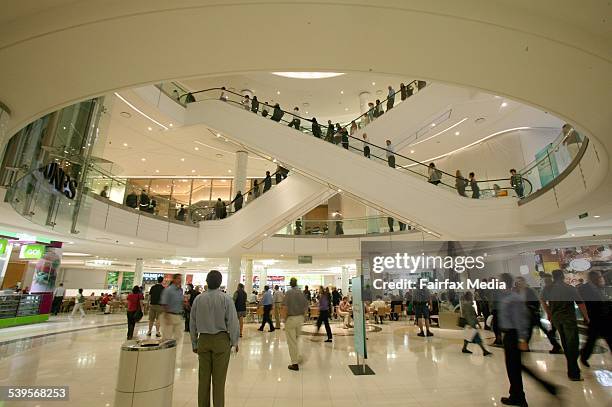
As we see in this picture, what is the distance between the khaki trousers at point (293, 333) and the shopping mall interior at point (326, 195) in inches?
1.7

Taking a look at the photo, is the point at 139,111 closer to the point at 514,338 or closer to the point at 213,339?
the point at 213,339

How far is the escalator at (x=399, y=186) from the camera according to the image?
949cm

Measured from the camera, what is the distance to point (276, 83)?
19.2 meters

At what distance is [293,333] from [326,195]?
642 cm

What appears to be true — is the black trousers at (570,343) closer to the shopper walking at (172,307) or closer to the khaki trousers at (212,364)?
the khaki trousers at (212,364)

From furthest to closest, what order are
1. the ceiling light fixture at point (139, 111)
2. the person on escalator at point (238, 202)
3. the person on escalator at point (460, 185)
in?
the person on escalator at point (238, 202)
the ceiling light fixture at point (139, 111)
the person on escalator at point (460, 185)

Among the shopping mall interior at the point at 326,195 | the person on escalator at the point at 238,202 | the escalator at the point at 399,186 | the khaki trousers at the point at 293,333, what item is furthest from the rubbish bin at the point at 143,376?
the person on escalator at the point at 238,202

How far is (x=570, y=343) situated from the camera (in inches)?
200

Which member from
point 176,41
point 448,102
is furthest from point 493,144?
point 176,41

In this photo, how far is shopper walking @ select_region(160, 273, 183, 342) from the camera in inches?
294

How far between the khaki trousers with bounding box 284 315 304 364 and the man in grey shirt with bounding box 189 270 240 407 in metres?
2.57

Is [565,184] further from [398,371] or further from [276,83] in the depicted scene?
[276,83]

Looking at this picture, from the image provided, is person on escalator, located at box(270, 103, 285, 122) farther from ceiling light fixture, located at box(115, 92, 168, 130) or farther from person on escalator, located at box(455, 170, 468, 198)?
person on escalator, located at box(455, 170, 468, 198)

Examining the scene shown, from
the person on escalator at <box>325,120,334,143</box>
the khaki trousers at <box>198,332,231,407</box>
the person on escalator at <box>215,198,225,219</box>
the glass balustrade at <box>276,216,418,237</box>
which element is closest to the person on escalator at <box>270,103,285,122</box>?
the person on escalator at <box>325,120,334,143</box>
